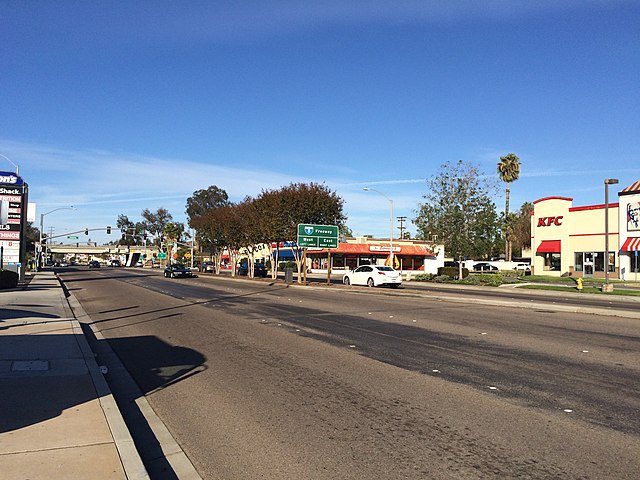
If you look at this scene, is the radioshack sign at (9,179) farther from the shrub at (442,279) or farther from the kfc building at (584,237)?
the kfc building at (584,237)

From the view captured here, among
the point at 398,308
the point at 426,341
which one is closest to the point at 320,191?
the point at 398,308

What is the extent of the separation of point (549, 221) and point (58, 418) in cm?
6176

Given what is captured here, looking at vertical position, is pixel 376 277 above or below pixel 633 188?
below

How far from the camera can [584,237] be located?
190 feet

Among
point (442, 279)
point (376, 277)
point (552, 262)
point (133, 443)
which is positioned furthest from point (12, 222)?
point (552, 262)

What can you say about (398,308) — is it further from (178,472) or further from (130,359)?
(178,472)

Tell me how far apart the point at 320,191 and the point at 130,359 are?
37208 millimetres

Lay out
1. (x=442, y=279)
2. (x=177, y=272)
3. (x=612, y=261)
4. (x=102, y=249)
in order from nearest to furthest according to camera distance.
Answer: (x=442, y=279) → (x=612, y=261) → (x=177, y=272) → (x=102, y=249)

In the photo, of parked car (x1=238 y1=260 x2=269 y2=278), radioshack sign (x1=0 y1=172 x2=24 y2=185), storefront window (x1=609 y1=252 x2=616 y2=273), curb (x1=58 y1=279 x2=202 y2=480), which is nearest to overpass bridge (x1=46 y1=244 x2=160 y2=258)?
parked car (x1=238 y1=260 x2=269 y2=278)

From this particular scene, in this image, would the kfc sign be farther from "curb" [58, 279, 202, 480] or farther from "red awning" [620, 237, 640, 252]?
"curb" [58, 279, 202, 480]

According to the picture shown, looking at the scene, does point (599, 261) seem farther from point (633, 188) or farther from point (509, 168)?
point (509, 168)

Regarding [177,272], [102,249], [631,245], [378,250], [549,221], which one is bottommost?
[177,272]

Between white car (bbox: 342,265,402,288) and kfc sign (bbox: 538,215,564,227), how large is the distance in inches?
1083

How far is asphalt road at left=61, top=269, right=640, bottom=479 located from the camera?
232 inches
